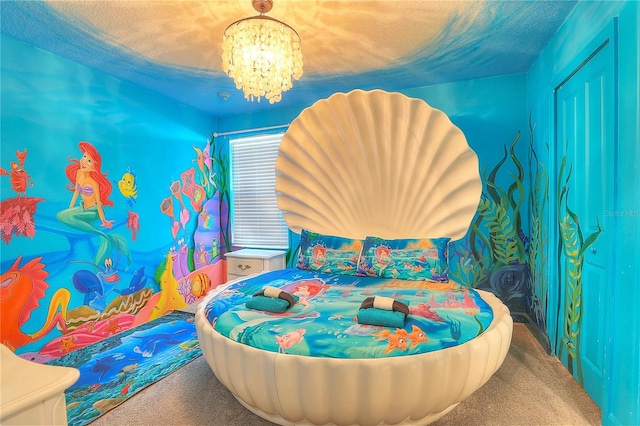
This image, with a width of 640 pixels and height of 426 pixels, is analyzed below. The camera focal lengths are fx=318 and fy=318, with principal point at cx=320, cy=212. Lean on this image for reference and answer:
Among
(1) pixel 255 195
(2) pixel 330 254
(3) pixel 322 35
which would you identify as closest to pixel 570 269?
(2) pixel 330 254

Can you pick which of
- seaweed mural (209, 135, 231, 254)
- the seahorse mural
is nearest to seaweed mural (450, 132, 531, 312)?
seaweed mural (209, 135, 231, 254)

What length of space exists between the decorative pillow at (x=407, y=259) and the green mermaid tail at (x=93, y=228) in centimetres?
207

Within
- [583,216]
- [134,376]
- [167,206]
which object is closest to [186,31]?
[167,206]

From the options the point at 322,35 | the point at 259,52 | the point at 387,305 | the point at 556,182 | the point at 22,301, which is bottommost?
the point at 22,301

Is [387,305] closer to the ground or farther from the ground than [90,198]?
closer to the ground

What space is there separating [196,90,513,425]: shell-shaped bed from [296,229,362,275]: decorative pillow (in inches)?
11.5

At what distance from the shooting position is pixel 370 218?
2.96 metres

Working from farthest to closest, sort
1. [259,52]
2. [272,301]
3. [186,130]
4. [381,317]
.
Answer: [186,130]
[272,301]
[259,52]
[381,317]

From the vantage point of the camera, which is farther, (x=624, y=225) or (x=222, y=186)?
(x=222, y=186)

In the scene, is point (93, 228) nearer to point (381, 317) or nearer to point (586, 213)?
point (381, 317)

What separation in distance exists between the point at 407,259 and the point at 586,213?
3.66ft

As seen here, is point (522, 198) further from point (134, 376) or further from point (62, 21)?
point (62, 21)

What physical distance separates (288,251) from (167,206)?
1367mm

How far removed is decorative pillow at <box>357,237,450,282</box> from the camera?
2387 mm
